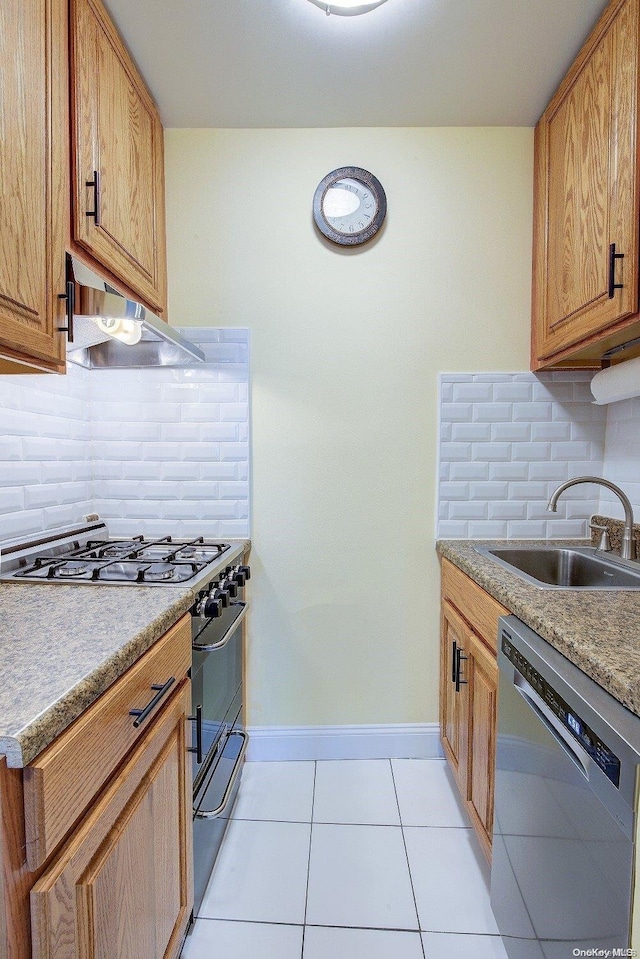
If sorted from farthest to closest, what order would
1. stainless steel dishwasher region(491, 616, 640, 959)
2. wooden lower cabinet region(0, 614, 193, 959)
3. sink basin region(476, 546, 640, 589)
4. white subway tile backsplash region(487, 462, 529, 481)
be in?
1. white subway tile backsplash region(487, 462, 529, 481)
2. sink basin region(476, 546, 640, 589)
3. stainless steel dishwasher region(491, 616, 640, 959)
4. wooden lower cabinet region(0, 614, 193, 959)

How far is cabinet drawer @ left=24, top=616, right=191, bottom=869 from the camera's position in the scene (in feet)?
2.05

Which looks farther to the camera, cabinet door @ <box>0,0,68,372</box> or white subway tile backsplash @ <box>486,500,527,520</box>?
white subway tile backsplash @ <box>486,500,527,520</box>

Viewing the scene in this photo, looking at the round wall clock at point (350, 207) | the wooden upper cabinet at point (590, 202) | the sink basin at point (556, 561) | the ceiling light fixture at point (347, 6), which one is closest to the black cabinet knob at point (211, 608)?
the sink basin at point (556, 561)

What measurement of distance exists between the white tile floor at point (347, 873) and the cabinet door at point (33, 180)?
157 centimetres

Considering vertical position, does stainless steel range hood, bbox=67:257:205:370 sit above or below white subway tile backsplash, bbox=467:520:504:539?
above

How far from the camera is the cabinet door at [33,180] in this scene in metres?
0.99

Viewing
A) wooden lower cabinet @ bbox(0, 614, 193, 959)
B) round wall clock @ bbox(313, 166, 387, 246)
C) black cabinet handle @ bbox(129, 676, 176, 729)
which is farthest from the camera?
round wall clock @ bbox(313, 166, 387, 246)

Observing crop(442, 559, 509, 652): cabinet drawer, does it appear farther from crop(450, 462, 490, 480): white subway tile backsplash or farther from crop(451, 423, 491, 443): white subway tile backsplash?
crop(451, 423, 491, 443): white subway tile backsplash

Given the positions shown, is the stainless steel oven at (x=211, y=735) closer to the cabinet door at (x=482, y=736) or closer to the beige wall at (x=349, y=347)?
the beige wall at (x=349, y=347)

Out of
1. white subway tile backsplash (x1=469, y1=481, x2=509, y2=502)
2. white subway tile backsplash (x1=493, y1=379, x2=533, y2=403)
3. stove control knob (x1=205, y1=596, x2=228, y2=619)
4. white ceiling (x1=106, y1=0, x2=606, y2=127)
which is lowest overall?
stove control knob (x1=205, y1=596, x2=228, y2=619)

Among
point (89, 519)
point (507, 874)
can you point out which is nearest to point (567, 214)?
point (507, 874)

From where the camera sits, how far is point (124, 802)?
84 cm

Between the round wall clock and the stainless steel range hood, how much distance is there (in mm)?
734

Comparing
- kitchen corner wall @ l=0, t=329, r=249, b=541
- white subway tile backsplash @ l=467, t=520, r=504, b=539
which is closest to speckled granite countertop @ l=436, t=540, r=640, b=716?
white subway tile backsplash @ l=467, t=520, r=504, b=539
